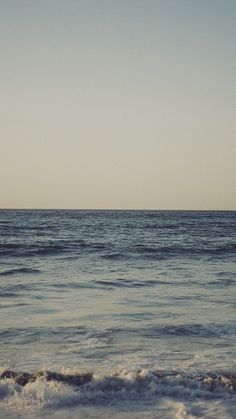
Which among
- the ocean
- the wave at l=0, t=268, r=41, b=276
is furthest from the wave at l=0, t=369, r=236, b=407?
the wave at l=0, t=268, r=41, b=276

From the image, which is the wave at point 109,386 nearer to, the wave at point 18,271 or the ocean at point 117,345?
the ocean at point 117,345

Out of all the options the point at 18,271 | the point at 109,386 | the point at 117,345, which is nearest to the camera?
the point at 109,386

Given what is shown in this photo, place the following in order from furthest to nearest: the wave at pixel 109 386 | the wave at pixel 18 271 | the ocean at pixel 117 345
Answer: the wave at pixel 18 271 < the wave at pixel 109 386 < the ocean at pixel 117 345

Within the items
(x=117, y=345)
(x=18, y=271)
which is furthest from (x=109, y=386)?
(x=18, y=271)

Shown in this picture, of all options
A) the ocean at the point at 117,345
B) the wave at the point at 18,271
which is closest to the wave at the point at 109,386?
the ocean at the point at 117,345

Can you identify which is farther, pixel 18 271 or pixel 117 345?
pixel 18 271

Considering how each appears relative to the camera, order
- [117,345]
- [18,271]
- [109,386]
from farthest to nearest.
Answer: [18,271], [117,345], [109,386]

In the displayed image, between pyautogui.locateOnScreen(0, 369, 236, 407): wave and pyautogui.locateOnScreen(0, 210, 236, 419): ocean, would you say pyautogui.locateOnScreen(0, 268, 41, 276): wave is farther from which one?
pyautogui.locateOnScreen(0, 369, 236, 407): wave

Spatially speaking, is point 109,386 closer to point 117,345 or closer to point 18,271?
point 117,345

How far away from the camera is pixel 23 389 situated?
452 centimetres

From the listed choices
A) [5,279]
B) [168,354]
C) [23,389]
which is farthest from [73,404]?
[5,279]

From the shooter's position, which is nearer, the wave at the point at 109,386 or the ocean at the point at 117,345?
the ocean at the point at 117,345

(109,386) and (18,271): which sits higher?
(109,386)

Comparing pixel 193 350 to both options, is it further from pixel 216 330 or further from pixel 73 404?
pixel 73 404
